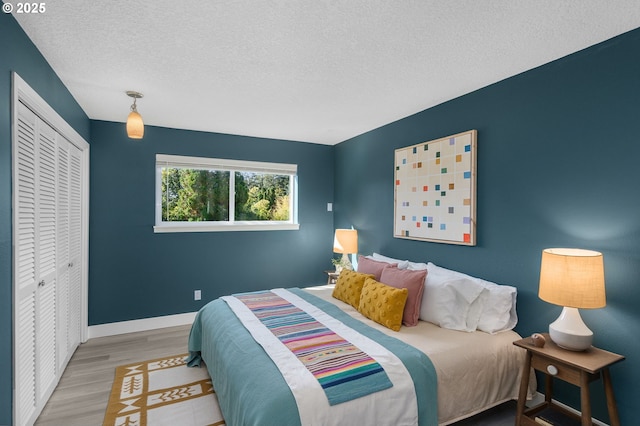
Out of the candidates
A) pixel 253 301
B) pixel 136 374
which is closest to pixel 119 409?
pixel 136 374

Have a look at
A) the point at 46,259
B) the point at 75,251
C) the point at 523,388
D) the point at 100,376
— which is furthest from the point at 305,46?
the point at 100,376

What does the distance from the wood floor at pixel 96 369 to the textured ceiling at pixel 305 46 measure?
8.13 feet

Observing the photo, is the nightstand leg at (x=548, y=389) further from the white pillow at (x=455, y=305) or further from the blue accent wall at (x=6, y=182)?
the blue accent wall at (x=6, y=182)

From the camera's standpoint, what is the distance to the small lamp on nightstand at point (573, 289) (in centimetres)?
185

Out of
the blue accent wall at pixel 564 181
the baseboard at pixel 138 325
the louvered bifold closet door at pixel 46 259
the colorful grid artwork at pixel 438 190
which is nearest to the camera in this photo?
the blue accent wall at pixel 564 181

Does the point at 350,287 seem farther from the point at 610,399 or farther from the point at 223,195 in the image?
the point at 223,195

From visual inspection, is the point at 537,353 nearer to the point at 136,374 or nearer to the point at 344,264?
the point at 344,264

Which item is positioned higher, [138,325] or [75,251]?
[75,251]

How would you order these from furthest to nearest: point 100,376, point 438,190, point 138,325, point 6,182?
1. point 138,325
2. point 438,190
3. point 100,376
4. point 6,182

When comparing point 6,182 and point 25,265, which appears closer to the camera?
point 6,182

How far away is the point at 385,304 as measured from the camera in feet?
8.21

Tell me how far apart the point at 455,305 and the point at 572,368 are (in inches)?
31.5

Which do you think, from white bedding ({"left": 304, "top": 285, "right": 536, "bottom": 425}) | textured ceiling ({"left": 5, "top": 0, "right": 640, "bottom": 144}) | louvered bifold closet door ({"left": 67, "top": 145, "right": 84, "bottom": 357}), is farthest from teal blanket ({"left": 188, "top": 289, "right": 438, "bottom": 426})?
A: textured ceiling ({"left": 5, "top": 0, "right": 640, "bottom": 144})

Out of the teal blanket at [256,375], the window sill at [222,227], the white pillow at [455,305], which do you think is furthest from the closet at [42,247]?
the white pillow at [455,305]
